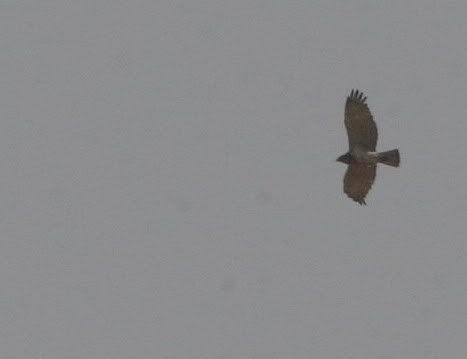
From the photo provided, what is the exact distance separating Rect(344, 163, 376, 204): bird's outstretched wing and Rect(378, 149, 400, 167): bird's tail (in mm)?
820

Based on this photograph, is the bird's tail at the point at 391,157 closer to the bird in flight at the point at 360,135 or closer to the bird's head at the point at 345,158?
the bird in flight at the point at 360,135

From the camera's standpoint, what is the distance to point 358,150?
2498 centimetres

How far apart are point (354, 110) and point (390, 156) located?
135 centimetres

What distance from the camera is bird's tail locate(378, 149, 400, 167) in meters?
24.4

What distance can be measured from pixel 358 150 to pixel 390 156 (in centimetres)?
84

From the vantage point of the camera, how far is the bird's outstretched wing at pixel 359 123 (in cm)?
2488

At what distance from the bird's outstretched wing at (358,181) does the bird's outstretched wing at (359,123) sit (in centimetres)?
68

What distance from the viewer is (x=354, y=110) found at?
2492 cm

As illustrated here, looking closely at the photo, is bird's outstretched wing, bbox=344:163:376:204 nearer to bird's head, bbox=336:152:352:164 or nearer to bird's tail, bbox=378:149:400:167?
bird's head, bbox=336:152:352:164

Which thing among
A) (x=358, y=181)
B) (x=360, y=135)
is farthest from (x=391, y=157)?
(x=358, y=181)

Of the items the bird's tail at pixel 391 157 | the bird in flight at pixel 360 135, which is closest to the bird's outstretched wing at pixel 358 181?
the bird in flight at pixel 360 135

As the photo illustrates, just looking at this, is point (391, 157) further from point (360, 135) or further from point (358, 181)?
point (358, 181)

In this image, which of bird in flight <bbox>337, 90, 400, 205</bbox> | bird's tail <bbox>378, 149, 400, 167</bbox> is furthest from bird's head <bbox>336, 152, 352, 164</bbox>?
bird's tail <bbox>378, 149, 400, 167</bbox>

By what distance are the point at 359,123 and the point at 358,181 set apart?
5.14ft
